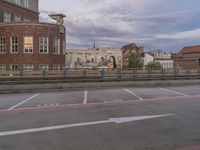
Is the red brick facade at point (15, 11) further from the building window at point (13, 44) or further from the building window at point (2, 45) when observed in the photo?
the building window at point (13, 44)

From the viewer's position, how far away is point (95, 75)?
25.3m

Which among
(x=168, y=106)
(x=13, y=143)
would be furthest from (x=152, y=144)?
(x=168, y=106)

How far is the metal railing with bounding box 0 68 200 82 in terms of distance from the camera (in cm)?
2284

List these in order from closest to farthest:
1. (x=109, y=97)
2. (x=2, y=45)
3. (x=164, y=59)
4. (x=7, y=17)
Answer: (x=109, y=97) → (x=2, y=45) → (x=7, y=17) → (x=164, y=59)

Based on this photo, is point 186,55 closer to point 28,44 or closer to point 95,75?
point 28,44

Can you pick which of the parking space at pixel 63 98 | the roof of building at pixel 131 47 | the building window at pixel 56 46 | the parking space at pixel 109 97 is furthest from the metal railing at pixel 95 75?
the roof of building at pixel 131 47

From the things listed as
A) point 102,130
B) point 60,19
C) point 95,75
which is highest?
point 60,19

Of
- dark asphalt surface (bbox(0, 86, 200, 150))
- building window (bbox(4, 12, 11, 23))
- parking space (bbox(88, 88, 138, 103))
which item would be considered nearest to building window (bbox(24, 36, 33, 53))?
building window (bbox(4, 12, 11, 23))

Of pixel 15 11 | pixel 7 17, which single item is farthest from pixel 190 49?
pixel 7 17

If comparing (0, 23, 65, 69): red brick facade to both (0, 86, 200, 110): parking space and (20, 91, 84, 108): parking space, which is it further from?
(20, 91, 84, 108): parking space

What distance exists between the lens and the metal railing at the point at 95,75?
22.8m

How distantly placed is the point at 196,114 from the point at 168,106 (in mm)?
2065

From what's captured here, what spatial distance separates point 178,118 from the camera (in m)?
10.3

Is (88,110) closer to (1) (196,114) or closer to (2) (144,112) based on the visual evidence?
(2) (144,112)
